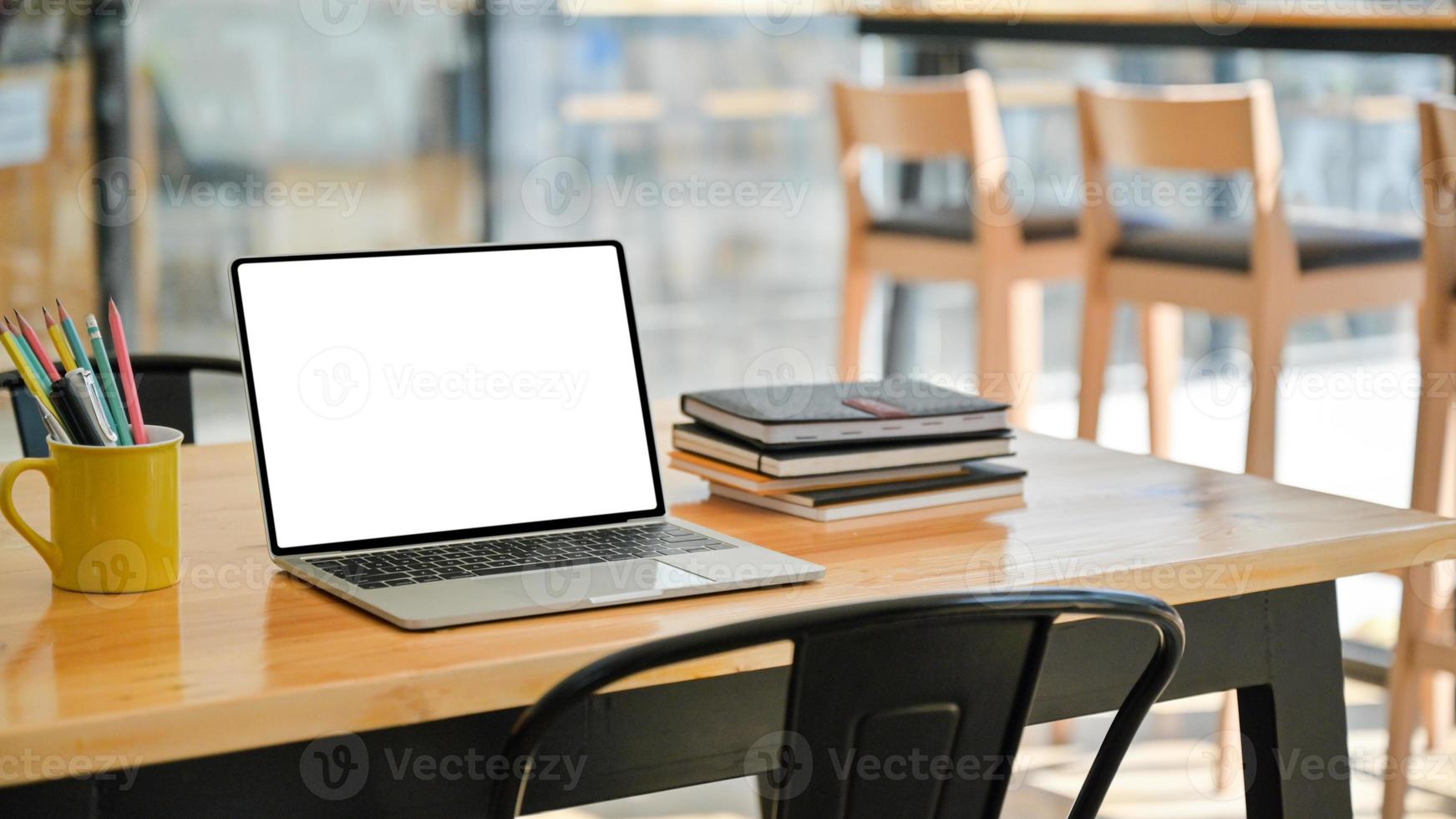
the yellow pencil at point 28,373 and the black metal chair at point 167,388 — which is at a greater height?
the yellow pencil at point 28,373

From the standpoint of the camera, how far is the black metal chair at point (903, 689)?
32.5 inches

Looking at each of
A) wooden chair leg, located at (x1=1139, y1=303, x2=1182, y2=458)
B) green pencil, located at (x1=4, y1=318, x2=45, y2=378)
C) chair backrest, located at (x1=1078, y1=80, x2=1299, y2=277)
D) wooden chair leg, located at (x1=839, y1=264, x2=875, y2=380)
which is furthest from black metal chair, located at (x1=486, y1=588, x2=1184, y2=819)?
wooden chair leg, located at (x1=839, y1=264, x2=875, y2=380)

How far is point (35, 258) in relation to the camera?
348 centimetres

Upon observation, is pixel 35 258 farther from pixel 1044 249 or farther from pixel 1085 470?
pixel 1085 470

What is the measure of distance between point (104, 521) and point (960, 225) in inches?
87.7

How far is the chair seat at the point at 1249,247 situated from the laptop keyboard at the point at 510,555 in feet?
5.19

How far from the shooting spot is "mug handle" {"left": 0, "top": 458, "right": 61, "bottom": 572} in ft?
3.43

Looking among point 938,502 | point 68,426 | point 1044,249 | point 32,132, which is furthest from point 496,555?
point 32,132

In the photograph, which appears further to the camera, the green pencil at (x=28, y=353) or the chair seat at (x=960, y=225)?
the chair seat at (x=960, y=225)

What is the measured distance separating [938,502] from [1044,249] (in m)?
1.82

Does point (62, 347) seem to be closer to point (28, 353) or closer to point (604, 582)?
point (28, 353)
